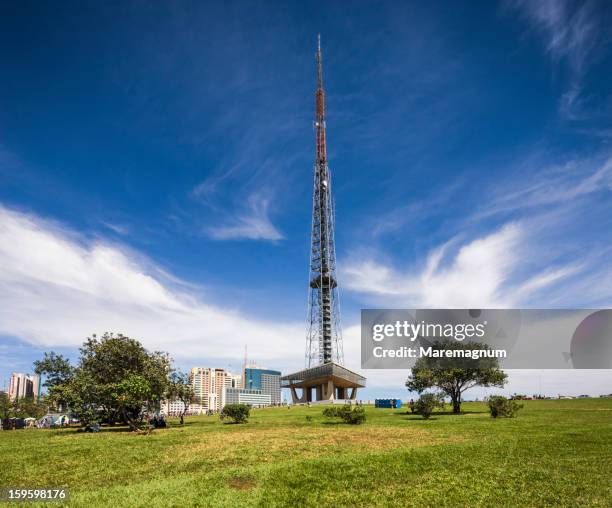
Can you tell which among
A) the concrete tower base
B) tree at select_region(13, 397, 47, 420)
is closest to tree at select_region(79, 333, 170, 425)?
tree at select_region(13, 397, 47, 420)

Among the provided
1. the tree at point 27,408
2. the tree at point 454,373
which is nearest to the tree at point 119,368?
the tree at point 454,373

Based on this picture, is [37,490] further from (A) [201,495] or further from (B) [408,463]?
(B) [408,463]

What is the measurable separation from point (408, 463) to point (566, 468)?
19.7 ft

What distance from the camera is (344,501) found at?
1305 cm

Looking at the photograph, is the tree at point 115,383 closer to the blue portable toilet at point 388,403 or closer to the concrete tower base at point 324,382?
the blue portable toilet at point 388,403

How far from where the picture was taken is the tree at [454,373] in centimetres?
5100

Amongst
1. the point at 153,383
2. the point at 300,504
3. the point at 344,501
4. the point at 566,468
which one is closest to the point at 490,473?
the point at 566,468

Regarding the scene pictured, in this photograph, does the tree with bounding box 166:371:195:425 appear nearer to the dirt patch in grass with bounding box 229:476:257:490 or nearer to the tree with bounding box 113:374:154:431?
the tree with bounding box 113:374:154:431

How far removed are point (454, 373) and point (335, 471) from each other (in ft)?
128

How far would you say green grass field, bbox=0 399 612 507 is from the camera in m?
13.3

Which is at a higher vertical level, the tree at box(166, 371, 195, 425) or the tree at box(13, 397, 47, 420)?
the tree at box(166, 371, 195, 425)

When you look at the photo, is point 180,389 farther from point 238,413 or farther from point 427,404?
point 427,404

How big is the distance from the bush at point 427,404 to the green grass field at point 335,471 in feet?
57.5

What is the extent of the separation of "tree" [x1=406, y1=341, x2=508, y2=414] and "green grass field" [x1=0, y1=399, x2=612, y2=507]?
26.2 metres
